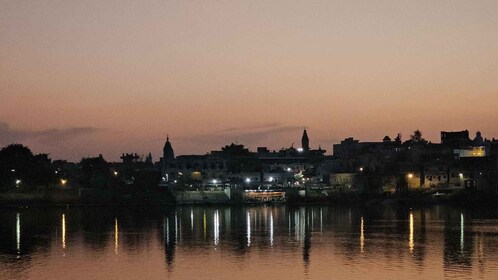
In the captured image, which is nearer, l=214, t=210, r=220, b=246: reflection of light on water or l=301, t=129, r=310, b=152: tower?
l=214, t=210, r=220, b=246: reflection of light on water

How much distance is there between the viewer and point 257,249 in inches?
1816

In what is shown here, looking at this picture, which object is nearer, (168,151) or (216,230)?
(216,230)

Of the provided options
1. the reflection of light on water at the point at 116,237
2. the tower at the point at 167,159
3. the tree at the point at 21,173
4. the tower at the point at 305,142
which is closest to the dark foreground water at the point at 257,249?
the reflection of light on water at the point at 116,237

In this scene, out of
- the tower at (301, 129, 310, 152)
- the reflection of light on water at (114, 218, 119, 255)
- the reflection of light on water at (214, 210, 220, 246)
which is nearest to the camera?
the reflection of light on water at (114, 218, 119, 255)

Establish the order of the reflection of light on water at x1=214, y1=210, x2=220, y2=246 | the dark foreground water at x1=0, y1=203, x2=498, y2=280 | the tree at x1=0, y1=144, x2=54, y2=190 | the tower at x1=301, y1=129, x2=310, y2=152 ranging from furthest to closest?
the tower at x1=301, y1=129, x2=310, y2=152 → the tree at x1=0, y1=144, x2=54, y2=190 → the reflection of light on water at x1=214, y1=210, x2=220, y2=246 → the dark foreground water at x1=0, y1=203, x2=498, y2=280

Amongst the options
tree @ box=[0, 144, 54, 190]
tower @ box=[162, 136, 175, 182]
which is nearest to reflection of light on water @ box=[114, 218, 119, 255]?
tree @ box=[0, 144, 54, 190]

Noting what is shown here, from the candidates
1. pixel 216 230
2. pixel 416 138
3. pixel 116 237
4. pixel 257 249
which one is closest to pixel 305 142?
pixel 416 138

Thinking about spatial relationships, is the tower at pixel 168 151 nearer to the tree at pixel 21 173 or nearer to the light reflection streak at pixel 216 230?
the tree at pixel 21 173

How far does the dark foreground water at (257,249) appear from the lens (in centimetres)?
3656

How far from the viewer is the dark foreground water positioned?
36.6 metres

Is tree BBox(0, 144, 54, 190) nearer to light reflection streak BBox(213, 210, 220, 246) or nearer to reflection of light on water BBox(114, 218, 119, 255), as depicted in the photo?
reflection of light on water BBox(114, 218, 119, 255)

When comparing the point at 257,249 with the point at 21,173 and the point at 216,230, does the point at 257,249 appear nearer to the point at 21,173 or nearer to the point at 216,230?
the point at 216,230

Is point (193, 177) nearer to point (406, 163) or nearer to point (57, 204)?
point (57, 204)

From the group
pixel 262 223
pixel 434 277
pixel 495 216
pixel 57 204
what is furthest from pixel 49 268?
pixel 57 204
